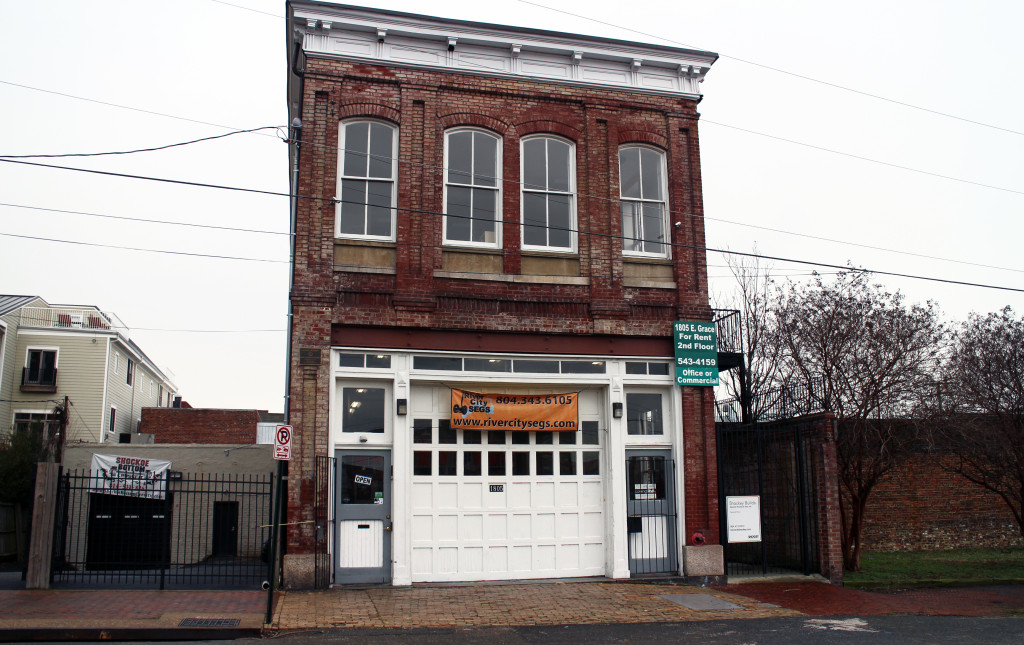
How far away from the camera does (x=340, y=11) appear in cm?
1397

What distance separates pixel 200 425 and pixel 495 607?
105 feet

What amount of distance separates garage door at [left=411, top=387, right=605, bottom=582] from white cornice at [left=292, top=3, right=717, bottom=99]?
6.02m

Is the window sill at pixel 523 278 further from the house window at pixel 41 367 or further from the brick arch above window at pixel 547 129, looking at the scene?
the house window at pixel 41 367

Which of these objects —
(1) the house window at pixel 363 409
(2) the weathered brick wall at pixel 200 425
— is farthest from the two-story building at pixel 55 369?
(1) the house window at pixel 363 409

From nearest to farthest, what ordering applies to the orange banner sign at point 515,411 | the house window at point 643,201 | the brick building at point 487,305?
1. the brick building at point 487,305
2. the orange banner sign at point 515,411
3. the house window at point 643,201

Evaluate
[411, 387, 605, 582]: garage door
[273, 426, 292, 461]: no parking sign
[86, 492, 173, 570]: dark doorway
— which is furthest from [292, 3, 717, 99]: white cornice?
[86, 492, 173, 570]: dark doorway

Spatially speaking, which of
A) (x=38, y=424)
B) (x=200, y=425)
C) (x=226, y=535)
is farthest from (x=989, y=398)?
(x=200, y=425)

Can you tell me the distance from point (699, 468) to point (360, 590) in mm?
6275

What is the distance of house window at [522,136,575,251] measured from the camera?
14.8m

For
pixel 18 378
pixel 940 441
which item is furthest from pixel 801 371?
pixel 18 378

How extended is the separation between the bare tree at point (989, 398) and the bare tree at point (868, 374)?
0.58 meters

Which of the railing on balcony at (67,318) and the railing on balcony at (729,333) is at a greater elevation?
the railing on balcony at (67,318)

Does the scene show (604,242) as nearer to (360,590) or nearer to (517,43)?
(517,43)

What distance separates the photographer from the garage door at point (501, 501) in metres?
13.5
